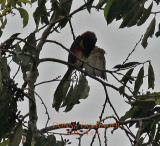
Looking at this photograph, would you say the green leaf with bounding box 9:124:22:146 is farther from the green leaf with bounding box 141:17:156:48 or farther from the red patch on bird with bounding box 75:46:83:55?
the red patch on bird with bounding box 75:46:83:55

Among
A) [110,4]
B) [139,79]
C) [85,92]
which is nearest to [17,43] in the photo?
[110,4]

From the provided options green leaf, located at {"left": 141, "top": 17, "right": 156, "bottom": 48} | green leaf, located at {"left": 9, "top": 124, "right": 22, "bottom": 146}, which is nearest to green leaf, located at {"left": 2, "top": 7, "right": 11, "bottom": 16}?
green leaf, located at {"left": 141, "top": 17, "right": 156, "bottom": 48}

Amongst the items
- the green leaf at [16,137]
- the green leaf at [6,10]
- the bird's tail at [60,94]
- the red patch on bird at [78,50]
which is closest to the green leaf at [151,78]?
the bird's tail at [60,94]

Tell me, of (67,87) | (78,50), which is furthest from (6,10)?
(78,50)

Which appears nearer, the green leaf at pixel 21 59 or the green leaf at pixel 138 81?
the green leaf at pixel 21 59

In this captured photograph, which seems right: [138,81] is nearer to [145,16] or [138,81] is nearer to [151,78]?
[151,78]

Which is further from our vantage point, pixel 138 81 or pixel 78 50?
pixel 78 50

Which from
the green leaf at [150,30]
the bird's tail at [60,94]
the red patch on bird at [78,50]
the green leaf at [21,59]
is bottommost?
the green leaf at [21,59]

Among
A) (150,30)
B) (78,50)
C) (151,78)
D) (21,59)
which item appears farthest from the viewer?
(78,50)

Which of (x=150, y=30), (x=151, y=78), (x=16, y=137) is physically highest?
(x=150, y=30)

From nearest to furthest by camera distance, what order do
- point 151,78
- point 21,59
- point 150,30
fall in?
point 21,59, point 151,78, point 150,30

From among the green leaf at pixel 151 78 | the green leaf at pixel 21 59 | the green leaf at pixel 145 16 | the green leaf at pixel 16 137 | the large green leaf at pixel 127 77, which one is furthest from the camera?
the green leaf at pixel 145 16

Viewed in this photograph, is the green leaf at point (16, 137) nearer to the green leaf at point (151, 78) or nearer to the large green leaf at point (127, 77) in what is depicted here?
the large green leaf at point (127, 77)

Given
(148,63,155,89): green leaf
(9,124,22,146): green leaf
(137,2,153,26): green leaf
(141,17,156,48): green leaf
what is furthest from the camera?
(141,17,156,48): green leaf
